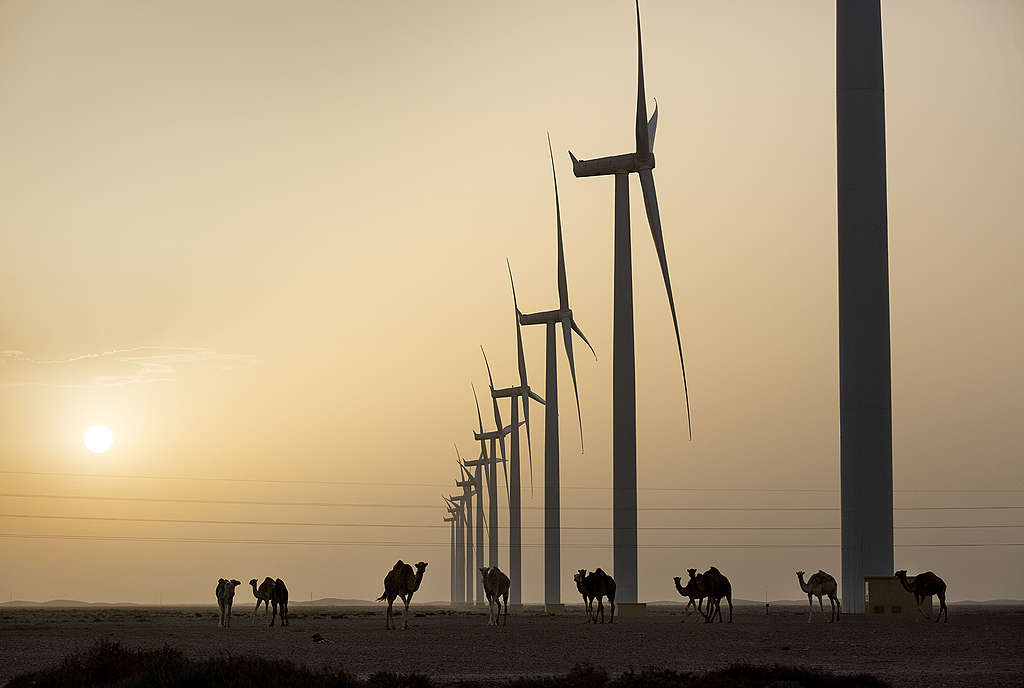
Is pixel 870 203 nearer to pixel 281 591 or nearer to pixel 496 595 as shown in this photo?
pixel 496 595

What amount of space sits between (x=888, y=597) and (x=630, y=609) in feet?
71.2

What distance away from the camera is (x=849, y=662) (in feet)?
108

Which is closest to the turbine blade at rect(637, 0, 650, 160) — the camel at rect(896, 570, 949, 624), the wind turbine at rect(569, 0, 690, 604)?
the wind turbine at rect(569, 0, 690, 604)

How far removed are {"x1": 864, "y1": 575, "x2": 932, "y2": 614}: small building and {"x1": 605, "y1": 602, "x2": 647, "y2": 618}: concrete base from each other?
20.1 meters

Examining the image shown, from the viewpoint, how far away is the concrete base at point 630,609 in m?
76.7

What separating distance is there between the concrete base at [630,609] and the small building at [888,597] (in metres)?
20.1

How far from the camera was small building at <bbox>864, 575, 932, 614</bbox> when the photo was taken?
57.8m

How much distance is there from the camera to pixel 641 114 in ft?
249

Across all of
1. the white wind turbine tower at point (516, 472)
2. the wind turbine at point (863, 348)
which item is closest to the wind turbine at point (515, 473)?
the white wind turbine tower at point (516, 472)

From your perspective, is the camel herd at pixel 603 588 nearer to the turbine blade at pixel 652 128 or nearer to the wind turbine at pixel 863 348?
the wind turbine at pixel 863 348

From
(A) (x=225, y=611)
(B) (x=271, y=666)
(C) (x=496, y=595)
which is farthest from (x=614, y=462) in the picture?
(B) (x=271, y=666)

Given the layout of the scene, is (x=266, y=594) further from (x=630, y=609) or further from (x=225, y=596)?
(x=630, y=609)

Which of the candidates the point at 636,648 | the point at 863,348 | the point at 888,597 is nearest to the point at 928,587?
the point at 888,597

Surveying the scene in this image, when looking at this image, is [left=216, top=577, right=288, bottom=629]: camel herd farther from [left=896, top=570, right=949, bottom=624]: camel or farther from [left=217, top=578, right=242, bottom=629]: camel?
[left=896, top=570, right=949, bottom=624]: camel
